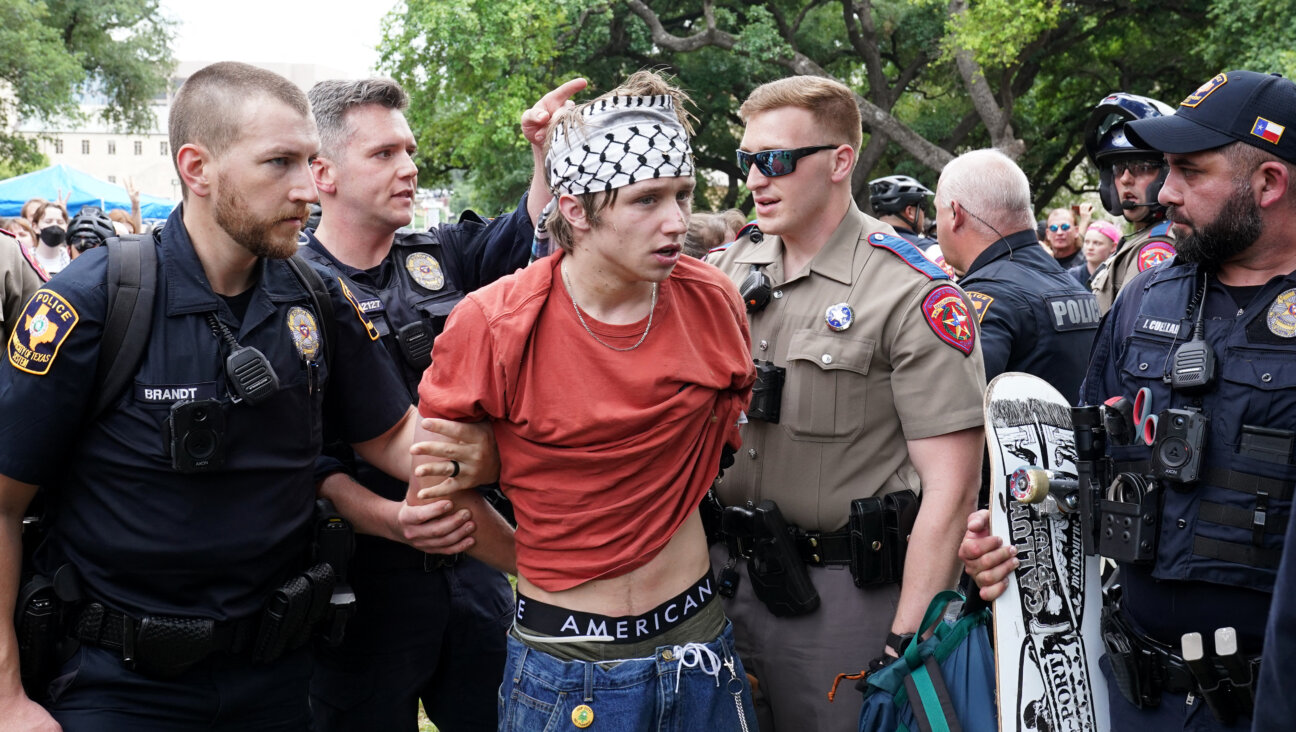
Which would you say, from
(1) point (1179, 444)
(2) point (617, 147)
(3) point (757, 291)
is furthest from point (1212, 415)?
(2) point (617, 147)

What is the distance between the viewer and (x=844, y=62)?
2706cm

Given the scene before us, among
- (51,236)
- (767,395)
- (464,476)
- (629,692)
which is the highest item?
(51,236)

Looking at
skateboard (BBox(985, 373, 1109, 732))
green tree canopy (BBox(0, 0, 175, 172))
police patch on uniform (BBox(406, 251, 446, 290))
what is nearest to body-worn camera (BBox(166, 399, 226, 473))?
police patch on uniform (BBox(406, 251, 446, 290))

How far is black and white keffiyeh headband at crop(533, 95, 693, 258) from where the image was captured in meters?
2.44

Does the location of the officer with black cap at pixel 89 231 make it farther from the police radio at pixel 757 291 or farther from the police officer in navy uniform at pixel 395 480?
the police radio at pixel 757 291

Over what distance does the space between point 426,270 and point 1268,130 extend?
2.63 m

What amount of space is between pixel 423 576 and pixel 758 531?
1.11 meters

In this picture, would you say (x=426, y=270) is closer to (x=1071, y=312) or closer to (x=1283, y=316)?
(x=1071, y=312)

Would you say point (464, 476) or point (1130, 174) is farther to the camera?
point (1130, 174)

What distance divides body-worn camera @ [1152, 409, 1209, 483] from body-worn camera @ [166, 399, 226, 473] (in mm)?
2270

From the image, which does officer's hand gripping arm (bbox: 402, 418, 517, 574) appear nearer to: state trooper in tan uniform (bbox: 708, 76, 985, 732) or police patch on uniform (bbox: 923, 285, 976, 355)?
state trooper in tan uniform (bbox: 708, 76, 985, 732)

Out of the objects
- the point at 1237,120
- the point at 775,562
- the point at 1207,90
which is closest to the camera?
the point at 1237,120

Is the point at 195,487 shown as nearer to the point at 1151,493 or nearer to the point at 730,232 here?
the point at 1151,493

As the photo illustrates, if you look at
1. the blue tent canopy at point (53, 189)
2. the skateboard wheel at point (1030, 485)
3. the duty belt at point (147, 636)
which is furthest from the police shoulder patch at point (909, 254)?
the blue tent canopy at point (53, 189)
